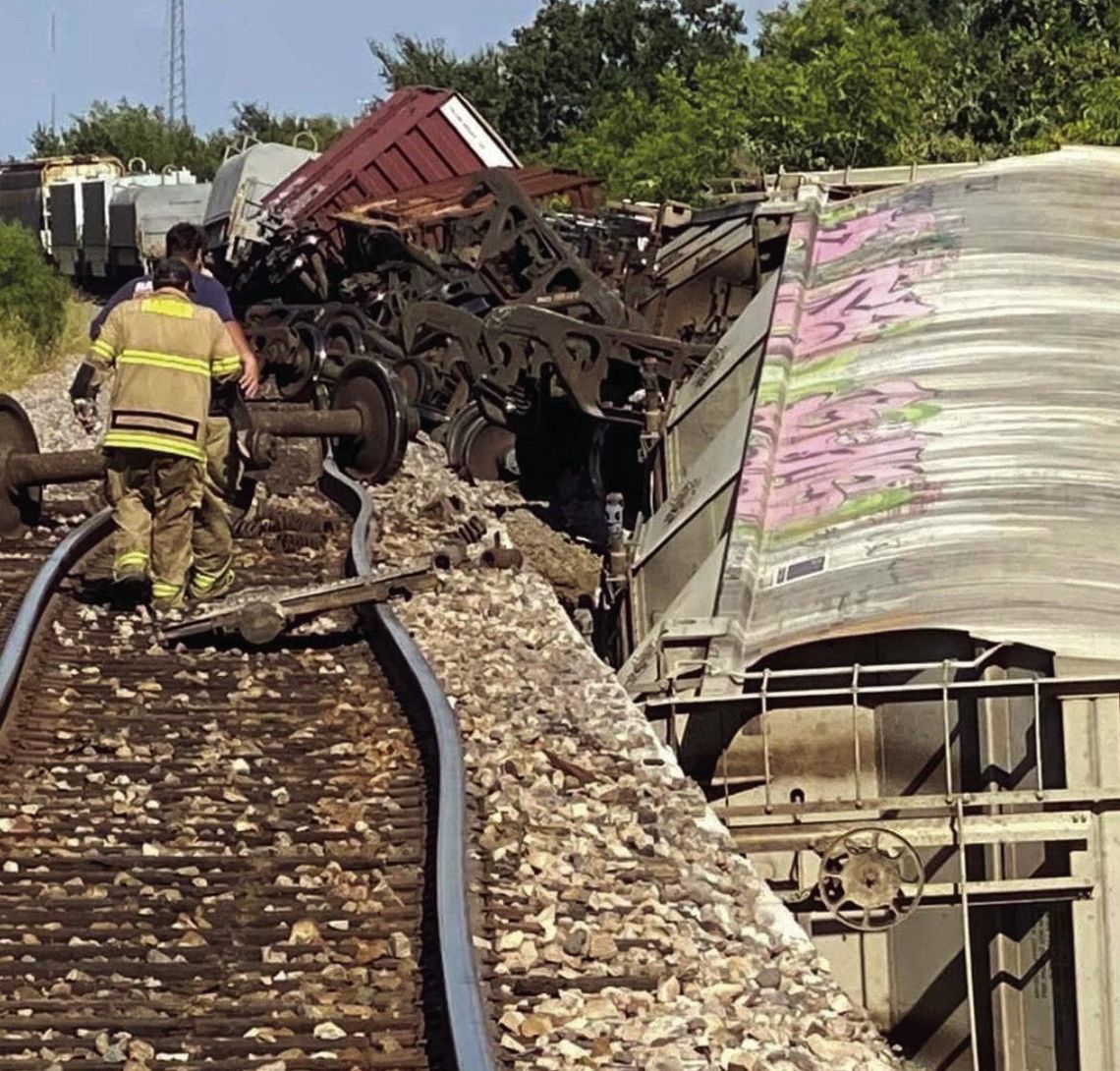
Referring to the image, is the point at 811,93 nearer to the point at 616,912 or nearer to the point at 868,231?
the point at 868,231

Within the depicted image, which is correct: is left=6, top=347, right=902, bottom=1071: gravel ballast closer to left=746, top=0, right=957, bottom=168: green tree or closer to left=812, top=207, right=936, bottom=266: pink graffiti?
left=812, top=207, right=936, bottom=266: pink graffiti

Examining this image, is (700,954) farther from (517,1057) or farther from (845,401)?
(845,401)

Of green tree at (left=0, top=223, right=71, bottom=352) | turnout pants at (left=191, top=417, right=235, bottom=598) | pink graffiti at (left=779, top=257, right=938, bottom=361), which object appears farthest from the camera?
green tree at (left=0, top=223, right=71, bottom=352)

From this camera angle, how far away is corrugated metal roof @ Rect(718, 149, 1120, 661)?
6953mm

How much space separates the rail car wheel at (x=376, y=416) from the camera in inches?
471

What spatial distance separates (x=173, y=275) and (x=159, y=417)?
608mm

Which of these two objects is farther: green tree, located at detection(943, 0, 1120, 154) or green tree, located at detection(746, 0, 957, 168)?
green tree, located at detection(746, 0, 957, 168)

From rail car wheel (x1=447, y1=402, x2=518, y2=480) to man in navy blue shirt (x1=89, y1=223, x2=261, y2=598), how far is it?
21.5 ft

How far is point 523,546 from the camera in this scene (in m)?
13.6

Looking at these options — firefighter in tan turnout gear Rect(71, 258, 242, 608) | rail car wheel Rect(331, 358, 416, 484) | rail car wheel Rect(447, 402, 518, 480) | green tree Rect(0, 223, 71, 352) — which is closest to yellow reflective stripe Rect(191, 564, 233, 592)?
firefighter in tan turnout gear Rect(71, 258, 242, 608)

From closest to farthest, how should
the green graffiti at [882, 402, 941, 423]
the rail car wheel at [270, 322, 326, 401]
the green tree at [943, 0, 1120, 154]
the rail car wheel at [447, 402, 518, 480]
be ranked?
the green graffiti at [882, 402, 941, 423]
the rail car wheel at [447, 402, 518, 480]
the rail car wheel at [270, 322, 326, 401]
the green tree at [943, 0, 1120, 154]

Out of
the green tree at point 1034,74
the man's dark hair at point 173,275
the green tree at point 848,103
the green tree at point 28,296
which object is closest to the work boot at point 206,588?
the man's dark hair at point 173,275

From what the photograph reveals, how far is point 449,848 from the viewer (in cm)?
513

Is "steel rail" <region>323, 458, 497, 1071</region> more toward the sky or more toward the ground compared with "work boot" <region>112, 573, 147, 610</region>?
more toward the ground
